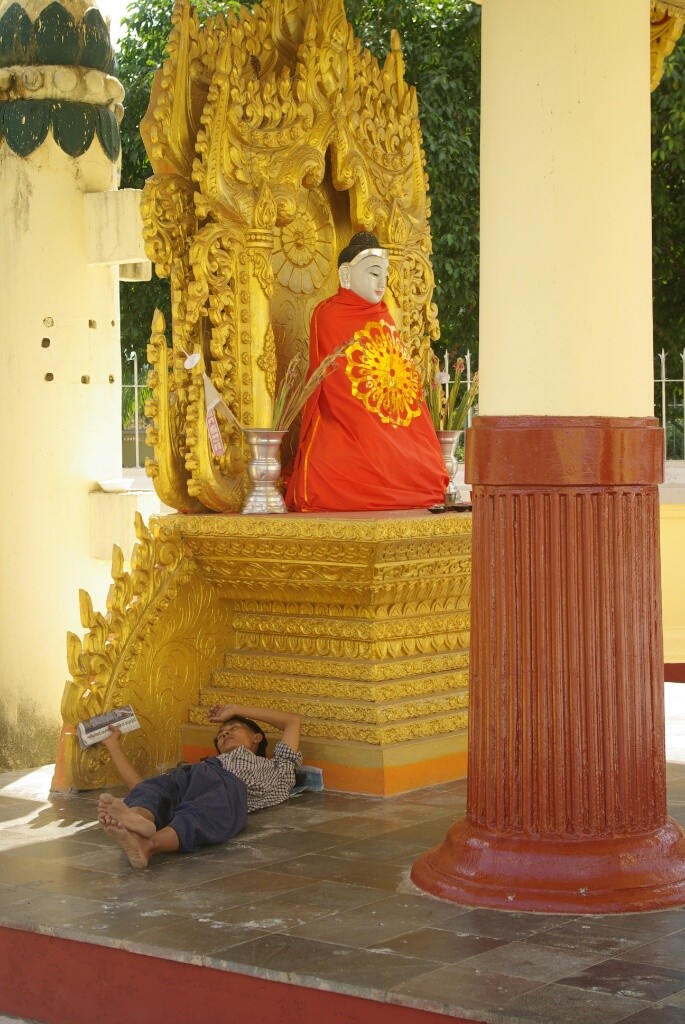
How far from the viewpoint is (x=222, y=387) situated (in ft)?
23.1

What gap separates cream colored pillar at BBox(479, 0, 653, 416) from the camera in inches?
188

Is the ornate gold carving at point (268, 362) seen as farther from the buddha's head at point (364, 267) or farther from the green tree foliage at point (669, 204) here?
the green tree foliage at point (669, 204)

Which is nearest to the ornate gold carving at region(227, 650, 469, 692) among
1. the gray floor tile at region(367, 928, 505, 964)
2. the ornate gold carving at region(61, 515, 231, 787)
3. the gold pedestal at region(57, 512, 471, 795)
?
the gold pedestal at region(57, 512, 471, 795)

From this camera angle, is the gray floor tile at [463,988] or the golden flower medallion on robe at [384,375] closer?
the gray floor tile at [463,988]

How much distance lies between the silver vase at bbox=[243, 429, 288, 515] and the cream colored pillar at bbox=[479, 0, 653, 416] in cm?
206

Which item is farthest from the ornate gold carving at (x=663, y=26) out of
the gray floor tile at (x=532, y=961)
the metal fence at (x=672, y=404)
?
the gray floor tile at (x=532, y=961)

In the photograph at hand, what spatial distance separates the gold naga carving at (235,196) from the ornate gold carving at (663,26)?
1632mm

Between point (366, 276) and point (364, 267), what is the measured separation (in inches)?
1.6

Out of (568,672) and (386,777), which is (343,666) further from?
(568,672)

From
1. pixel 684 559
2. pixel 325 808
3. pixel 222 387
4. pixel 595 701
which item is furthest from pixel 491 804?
pixel 684 559

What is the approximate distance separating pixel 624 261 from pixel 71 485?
13.8ft

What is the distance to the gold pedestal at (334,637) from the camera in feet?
21.1

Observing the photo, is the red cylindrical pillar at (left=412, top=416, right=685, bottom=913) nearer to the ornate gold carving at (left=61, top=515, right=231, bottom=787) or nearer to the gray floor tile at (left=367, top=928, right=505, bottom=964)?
the gray floor tile at (left=367, top=928, right=505, bottom=964)

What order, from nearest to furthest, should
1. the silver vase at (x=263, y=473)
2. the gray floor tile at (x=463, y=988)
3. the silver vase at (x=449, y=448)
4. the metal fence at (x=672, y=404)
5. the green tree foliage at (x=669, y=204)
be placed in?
the gray floor tile at (x=463, y=988)
the silver vase at (x=263, y=473)
the silver vase at (x=449, y=448)
the metal fence at (x=672, y=404)
the green tree foliage at (x=669, y=204)
